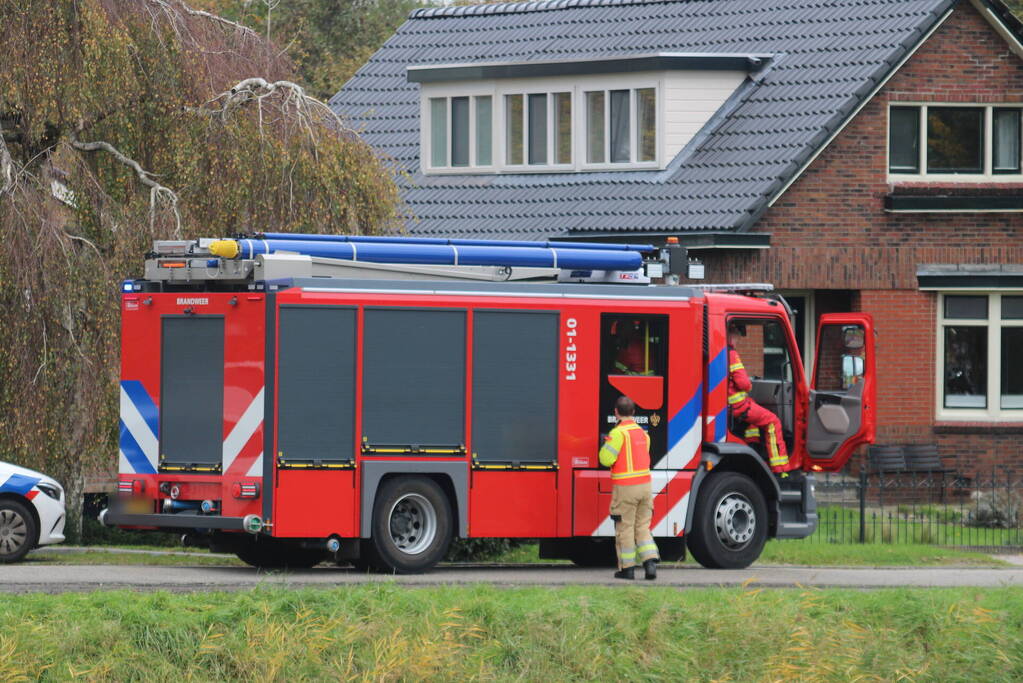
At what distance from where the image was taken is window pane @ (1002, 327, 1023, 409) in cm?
2728

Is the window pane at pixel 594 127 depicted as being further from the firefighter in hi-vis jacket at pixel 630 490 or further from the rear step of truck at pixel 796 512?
the firefighter in hi-vis jacket at pixel 630 490

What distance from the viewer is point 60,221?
18000mm

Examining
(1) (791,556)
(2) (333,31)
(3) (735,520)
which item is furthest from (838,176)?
(2) (333,31)

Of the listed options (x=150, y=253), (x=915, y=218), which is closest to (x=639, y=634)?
(x=150, y=253)

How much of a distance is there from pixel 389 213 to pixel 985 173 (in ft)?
36.2

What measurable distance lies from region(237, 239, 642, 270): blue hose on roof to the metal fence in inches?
256

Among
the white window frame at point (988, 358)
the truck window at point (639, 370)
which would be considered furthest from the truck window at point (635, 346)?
the white window frame at point (988, 358)

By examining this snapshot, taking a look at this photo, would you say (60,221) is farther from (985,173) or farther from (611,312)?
(985,173)

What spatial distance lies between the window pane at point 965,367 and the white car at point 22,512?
14.3 m

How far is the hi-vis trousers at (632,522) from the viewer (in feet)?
52.5

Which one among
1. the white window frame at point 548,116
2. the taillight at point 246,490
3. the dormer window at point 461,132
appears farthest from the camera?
the dormer window at point 461,132

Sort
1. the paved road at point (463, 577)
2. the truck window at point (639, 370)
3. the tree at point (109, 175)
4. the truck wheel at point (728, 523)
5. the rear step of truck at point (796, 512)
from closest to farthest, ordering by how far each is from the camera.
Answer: the paved road at point (463, 577) < the truck window at point (639, 370) < the truck wheel at point (728, 523) < the rear step of truck at point (796, 512) < the tree at point (109, 175)

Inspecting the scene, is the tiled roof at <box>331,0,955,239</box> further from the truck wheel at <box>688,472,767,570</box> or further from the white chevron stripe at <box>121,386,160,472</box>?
the white chevron stripe at <box>121,386,160,472</box>

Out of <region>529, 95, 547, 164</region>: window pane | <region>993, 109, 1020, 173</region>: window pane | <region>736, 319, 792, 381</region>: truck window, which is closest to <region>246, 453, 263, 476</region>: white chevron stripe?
<region>736, 319, 792, 381</region>: truck window
